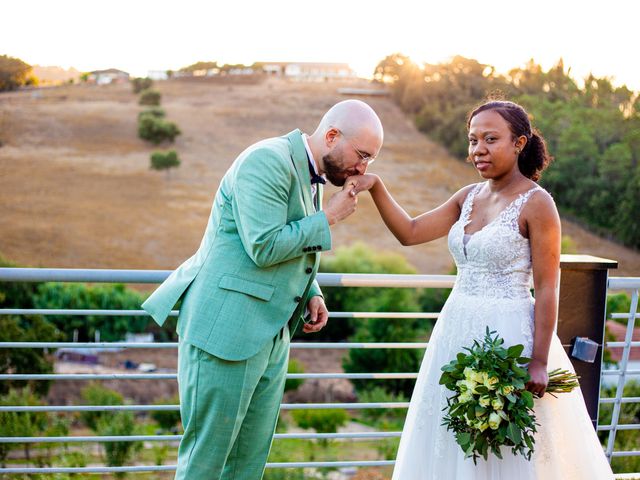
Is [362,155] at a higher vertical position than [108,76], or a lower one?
lower

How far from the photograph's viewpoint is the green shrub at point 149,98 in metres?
50.7

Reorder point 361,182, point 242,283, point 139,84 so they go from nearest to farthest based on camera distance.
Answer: point 242,283 → point 361,182 → point 139,84

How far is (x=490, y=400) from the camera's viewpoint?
7.44ft

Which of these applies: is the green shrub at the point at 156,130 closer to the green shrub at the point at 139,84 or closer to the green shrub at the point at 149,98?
the green shrub at the point at 149,98

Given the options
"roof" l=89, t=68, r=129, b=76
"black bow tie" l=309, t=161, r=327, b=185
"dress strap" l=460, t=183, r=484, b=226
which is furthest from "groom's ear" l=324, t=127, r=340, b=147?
"roof" l=89, t=68, r=129, b=76

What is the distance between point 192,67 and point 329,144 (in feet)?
187

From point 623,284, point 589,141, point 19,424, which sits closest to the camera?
point 623,284

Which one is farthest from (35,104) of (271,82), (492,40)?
(492,40)

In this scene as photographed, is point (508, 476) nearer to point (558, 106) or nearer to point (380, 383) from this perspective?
point (380, 383)

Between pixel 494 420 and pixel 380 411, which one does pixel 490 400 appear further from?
pixel 380 411

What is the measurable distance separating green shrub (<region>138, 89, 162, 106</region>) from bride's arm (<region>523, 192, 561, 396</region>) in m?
50.5

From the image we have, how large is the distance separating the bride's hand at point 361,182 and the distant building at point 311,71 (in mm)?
54106

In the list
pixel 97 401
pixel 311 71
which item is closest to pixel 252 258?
pixel 97 401

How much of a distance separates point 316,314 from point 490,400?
0.62 meters
